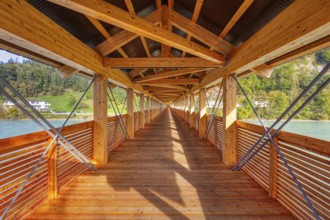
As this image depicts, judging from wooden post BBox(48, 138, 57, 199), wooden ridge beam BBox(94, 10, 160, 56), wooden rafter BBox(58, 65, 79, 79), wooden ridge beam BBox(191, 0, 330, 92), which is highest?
wooden ridge beam BBox(94, 10, 160, 56)

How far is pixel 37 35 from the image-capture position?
1996 millimetres

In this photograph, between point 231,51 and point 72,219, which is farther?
point 231,51

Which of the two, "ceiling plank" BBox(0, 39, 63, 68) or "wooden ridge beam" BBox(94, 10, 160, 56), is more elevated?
"wooden ridge beam" BBox(94, 10, 160, 56)

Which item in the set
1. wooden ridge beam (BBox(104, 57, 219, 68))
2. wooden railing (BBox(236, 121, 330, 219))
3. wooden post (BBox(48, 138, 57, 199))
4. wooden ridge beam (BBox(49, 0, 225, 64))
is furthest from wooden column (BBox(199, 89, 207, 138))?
wooden post (BBox(48, 138, 57, 199))

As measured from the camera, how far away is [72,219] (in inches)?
80.2

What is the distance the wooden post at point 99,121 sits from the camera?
3.64m

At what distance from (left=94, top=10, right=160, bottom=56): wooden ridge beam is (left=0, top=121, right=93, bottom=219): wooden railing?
1.77 meters

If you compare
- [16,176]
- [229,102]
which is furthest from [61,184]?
[229,102]

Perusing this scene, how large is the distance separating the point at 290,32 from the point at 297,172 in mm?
1757

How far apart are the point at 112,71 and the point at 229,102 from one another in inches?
120

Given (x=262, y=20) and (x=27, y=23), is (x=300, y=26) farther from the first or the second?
(x=27, y=23)

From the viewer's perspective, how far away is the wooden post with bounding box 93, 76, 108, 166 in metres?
3.64

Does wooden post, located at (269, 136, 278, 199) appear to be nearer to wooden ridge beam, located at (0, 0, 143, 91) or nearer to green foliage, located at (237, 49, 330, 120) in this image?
wooden ridge beam, located at (0, 0, 143, 91)

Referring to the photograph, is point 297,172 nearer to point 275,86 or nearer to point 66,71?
point 66,71
